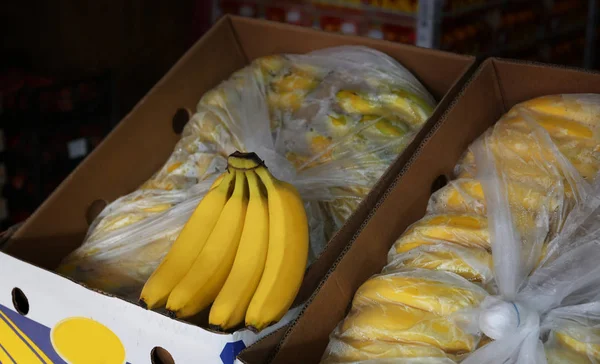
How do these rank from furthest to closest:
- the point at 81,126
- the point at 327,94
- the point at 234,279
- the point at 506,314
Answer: the point at 81,126 → the point at 327,94 → the point at 234,279 → the point at 506,314

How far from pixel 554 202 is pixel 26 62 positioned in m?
2.77

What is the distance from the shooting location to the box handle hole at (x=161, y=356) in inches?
39.6

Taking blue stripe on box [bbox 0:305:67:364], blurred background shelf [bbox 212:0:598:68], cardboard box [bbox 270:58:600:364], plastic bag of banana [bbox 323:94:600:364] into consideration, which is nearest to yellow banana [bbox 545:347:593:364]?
plastic bag of banana [bbox 323:94:600:364]

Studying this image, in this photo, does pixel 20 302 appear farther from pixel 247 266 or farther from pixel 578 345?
pixel 578 345

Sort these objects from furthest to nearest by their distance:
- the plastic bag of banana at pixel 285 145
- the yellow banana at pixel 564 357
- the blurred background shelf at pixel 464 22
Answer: the blurred background shelf at pixel 464 22, the plastic bag of banana at pixel 285 145, the yellow banana at pixel 564 357

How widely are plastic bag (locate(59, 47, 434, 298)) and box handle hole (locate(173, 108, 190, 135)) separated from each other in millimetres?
91

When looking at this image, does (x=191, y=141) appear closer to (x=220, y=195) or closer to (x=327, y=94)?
(x=327, y=94)

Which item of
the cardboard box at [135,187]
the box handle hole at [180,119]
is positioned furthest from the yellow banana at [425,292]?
the box handle hole at [180,119]

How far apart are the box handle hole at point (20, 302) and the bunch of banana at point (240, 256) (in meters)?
0.32

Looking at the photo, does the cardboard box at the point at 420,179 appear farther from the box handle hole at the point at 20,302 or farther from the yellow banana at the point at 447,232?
the box handle hole at the point at 20,302

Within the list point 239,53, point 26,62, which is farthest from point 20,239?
point 26,62

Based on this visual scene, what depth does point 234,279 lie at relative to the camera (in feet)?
3.17

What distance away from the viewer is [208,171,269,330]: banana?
93 cm

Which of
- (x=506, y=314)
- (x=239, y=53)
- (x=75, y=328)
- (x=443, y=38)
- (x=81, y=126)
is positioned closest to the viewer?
(x=506, y=314)
